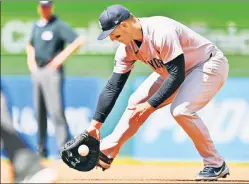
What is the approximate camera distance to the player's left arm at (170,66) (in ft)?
20.4

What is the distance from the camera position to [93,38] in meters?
9.34

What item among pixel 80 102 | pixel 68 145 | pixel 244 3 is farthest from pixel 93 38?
pixel 68 145

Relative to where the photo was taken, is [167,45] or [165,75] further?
[165,75]

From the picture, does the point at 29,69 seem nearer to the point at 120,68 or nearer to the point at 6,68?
the point at 6,68

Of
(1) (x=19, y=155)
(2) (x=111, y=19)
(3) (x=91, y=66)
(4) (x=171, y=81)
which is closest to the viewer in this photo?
(1) (x=19, y=155)

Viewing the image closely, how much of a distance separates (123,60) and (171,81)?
1.83ft

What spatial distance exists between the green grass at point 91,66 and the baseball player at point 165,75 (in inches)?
91.9

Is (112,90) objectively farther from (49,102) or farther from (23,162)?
(49,102)

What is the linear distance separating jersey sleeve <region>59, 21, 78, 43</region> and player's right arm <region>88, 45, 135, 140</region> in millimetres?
2277

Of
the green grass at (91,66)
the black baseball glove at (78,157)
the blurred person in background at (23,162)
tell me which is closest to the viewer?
the blurred person in background at (23,162)

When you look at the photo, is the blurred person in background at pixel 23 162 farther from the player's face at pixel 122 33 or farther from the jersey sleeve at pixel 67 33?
the jersey sleeve at pixel 67 33

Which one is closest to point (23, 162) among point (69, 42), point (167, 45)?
point (167, 45)

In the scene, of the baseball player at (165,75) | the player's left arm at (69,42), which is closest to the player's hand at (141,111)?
the baseball player at (165,75)

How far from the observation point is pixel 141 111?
6.52 metres
